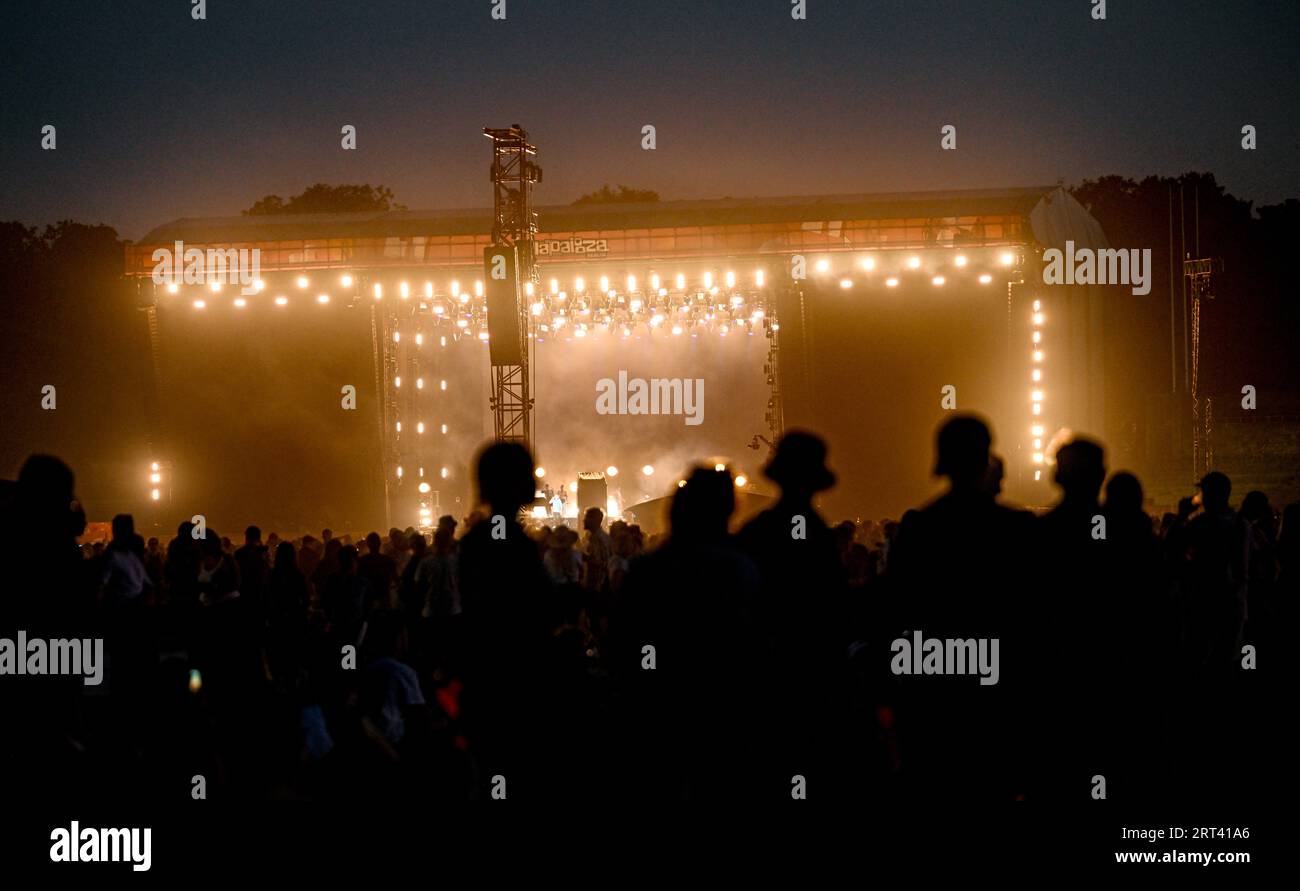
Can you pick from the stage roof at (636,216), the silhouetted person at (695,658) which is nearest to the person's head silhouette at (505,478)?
the silhouetted person at (695,658)

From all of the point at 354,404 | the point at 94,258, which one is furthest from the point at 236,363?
the point at 94,258

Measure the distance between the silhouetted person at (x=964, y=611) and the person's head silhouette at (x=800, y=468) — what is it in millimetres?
563

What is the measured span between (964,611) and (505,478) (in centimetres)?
153

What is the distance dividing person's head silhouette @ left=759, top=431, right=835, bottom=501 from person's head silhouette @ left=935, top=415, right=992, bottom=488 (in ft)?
1.90

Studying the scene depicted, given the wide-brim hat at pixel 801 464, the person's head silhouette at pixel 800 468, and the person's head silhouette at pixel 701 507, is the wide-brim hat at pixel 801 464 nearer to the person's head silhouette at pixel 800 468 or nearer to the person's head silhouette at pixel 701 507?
the person's head silhouette at pixel 800 468

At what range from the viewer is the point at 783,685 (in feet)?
13.4

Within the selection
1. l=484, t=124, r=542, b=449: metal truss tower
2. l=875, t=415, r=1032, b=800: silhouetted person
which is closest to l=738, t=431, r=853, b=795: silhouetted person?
l=875, t=415, r=1032, b=800: silhouetted person

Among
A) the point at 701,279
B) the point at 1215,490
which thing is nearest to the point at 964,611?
the point at 1215,490

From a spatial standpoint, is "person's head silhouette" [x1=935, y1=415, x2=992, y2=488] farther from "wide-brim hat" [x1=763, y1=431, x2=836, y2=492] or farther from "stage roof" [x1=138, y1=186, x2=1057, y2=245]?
"stage roof" [x1=138, y1=186, x2=1057, y2=245]

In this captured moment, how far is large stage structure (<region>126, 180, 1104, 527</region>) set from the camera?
1836 cm

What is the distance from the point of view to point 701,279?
19.5 metres

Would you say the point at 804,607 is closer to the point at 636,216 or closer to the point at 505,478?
the point at 505,478
